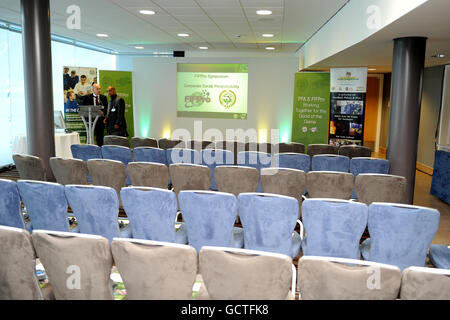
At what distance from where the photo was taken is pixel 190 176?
4875 millimetres

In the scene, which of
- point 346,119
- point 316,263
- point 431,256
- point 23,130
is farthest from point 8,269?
point 23,130

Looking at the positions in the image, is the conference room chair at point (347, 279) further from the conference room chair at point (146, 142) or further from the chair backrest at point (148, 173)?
the conference room chair at point (146, 142)

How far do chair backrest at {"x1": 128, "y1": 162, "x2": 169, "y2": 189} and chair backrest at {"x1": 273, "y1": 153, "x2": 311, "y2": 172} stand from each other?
1.90 meters

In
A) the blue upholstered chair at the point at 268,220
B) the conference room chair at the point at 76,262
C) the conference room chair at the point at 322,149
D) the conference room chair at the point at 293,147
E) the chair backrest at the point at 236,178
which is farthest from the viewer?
the conference room chair at the point at 293,147

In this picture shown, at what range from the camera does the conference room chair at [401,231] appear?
320 centimetres

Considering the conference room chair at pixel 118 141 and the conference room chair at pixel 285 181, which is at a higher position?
the conference room chair at pixel 118 141

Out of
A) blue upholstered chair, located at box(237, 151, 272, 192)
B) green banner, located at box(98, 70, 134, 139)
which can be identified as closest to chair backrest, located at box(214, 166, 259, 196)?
blue upholstered chair, located at box(237, 151, 272, 192)

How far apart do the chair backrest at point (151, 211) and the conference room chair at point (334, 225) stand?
123cm

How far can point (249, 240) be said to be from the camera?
369cm

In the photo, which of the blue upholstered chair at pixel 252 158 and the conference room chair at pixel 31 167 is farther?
the blue upholstered chair at pixel 252 158

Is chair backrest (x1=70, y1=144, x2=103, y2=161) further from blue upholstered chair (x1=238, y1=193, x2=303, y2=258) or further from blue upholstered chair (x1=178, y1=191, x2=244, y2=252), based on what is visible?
blue upholstered chair (x1=238, y1=193, x2=303, y2=258)

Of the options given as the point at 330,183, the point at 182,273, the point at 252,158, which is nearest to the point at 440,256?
the point at 330,183

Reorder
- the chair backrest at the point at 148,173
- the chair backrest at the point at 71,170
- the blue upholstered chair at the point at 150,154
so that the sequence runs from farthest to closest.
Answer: the blue upholstered chair at the point at 150,154
the chair backrest at the point at 71,170
the chair backrest at the point at 148,173

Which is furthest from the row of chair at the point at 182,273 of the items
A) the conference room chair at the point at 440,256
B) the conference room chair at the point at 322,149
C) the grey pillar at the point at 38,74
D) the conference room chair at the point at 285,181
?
the conference room chair at the point at 322,149
